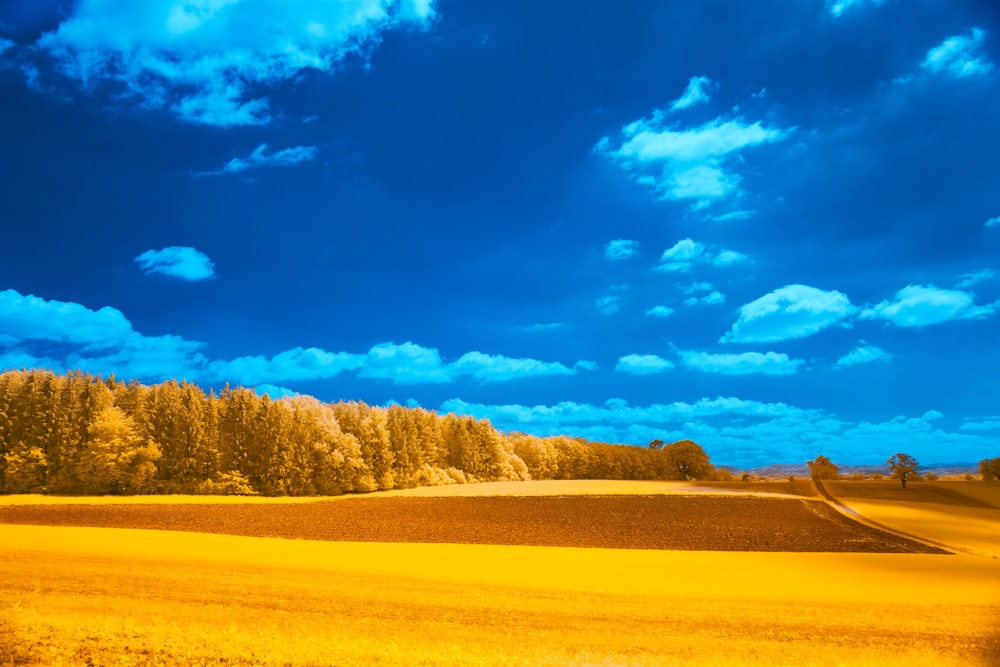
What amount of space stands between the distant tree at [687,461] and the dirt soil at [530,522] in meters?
45.5

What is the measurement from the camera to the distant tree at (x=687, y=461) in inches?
3642

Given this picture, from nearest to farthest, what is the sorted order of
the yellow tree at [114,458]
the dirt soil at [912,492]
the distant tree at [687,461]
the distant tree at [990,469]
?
the yellow tree at [114,458] < the dirt soil at [912,492] < the distant tree at [990,469] < the distant tree at [687,461]

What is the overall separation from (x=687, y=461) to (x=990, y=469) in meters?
37.0

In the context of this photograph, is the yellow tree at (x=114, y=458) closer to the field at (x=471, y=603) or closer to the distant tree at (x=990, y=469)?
the field at (x=471, y=603)

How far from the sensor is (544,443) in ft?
318

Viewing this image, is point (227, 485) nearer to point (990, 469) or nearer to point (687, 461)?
point (687, 461)

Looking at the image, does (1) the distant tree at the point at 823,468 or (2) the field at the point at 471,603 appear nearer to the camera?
(2) the field at the point at 471,603

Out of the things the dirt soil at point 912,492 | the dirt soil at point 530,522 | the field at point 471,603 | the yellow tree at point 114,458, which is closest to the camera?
the field at point 471,603

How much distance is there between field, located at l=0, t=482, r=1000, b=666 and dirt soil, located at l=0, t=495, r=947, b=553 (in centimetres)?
162

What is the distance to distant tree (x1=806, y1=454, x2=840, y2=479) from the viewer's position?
69000 millimetres

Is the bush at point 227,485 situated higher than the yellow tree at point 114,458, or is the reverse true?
the yellow tree at point 114,458

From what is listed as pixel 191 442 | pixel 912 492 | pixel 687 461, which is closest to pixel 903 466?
pixel 912 492

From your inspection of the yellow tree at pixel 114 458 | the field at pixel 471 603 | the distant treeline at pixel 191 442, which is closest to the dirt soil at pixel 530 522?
the field at pixel 471 603

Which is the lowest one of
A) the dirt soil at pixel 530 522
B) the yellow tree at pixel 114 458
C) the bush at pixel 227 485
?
the dirt soil at pixel 530 522
